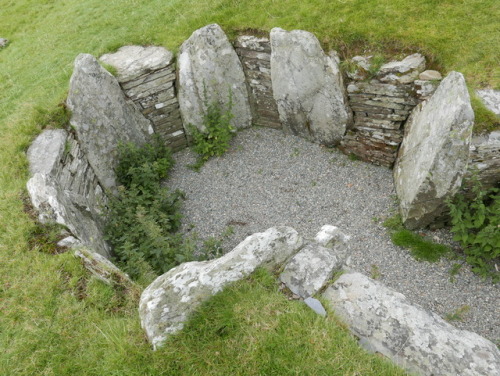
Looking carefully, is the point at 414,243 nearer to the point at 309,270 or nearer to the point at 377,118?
the point at 377,118

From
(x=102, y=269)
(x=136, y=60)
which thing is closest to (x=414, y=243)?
(x=102, y=269)

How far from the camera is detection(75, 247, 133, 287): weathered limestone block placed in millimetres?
5637

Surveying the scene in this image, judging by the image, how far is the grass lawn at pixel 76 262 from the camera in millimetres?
4340

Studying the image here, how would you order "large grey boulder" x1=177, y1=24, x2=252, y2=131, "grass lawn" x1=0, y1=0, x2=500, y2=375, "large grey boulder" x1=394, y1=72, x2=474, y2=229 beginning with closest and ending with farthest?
1. "grass lawn" x1=0, y1=0, x2=500, y2=375
2. "large grey boulder" x1=394, y1=72, x2=474, y2=229
3. "large grey boulder" x1=177, y1=24, x2=252, y2=131

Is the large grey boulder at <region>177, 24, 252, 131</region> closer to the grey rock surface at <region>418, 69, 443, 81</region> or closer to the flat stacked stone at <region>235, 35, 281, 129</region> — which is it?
the flat stacked stone at <region>235, 35, 281, 129</region>

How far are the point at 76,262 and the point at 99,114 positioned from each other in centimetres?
463

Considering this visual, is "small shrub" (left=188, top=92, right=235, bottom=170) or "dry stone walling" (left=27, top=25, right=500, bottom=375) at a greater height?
"dry stone walling" (left=27, top=25, right=500, bottom=375)

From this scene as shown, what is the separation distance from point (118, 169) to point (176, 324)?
6.20m

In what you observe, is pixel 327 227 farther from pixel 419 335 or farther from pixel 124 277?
pixel 124 277

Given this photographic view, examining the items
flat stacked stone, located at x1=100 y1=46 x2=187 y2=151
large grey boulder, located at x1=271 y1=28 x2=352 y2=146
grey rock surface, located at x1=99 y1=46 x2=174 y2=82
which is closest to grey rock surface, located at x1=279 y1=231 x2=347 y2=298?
large grey boulder, located at x1=271 y1=28 x2=352 y2=146

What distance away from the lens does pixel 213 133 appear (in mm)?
10859

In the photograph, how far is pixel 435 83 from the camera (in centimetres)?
817

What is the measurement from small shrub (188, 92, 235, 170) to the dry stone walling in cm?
31

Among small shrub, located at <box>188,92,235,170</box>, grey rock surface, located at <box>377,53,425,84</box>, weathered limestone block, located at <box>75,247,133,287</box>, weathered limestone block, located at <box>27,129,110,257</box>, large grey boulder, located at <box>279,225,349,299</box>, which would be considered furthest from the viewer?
small shrub, located at <box>188,92,235,170</box>
